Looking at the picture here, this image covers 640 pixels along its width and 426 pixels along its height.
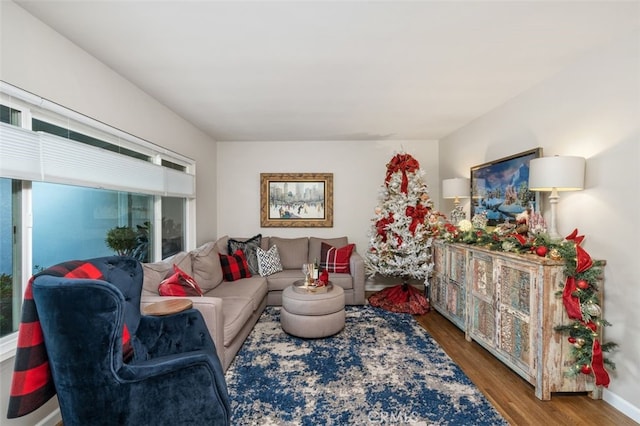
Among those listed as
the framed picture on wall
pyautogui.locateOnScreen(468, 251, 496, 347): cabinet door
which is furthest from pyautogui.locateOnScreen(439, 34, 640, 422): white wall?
pyautogui.locateOnScreen(468, 251, 496, 347): cabinet door

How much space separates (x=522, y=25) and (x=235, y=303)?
126 inches

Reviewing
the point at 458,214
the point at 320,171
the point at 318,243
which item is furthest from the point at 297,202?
the point at 458,214

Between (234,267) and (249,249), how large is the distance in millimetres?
523

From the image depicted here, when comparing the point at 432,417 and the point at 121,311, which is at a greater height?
the point at 121,311

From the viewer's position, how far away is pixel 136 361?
1.69 meters

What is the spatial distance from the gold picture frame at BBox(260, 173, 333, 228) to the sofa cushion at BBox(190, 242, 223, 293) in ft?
5.31

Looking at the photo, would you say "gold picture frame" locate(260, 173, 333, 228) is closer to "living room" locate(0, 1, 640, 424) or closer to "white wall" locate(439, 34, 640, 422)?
"living room" locate(0, 1, 640, 424)

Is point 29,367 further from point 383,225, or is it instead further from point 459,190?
point 459,190

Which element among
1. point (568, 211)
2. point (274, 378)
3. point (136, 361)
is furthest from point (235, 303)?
point (568, 211)

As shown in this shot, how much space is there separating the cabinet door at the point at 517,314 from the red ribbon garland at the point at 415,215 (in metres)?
1.51

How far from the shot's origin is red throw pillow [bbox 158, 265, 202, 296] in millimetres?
2420

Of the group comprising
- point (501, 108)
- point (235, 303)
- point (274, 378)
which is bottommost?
point (274, 378)

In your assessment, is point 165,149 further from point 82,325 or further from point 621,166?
point 621,166

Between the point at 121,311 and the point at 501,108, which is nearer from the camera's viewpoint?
the point at 121,311
